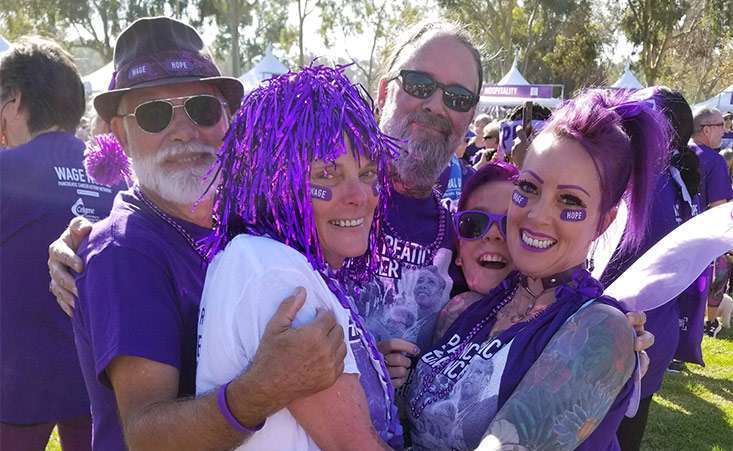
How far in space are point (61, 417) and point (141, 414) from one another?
5.67ft

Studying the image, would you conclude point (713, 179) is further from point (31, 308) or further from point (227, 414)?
point (227, 414)

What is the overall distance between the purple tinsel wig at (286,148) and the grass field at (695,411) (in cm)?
400

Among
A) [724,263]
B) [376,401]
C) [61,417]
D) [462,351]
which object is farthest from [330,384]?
[724,263]

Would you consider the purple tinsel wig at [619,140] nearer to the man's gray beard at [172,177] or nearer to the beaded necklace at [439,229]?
the beaded necklace at [439,229]

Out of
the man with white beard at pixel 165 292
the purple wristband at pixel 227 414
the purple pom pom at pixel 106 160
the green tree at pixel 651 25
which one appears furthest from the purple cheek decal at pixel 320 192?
the green tree at pixel 651 25

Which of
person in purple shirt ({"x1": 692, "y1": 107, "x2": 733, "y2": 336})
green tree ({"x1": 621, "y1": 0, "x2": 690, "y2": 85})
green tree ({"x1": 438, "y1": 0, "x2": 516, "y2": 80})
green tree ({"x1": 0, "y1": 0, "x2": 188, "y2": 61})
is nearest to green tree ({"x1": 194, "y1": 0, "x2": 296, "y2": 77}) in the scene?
green tree ({"x1": 0, "y1": 0, "x2": 188, "y2": 61})

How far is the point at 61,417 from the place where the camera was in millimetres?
2914

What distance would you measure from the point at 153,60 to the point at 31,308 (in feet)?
5.10

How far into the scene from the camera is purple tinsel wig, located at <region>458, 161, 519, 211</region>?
2.33 m

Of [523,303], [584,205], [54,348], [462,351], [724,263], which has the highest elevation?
[584,205]

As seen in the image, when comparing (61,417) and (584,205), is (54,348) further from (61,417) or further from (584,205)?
(584,205)

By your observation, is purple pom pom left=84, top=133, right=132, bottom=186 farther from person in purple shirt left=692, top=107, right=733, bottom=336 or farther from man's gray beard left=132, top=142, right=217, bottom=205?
person in purple shirt left=692, top=107, right=733, bottom=336

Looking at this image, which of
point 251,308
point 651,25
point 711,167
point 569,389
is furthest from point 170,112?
point 651,25

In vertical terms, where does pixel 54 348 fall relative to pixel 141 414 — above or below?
below
